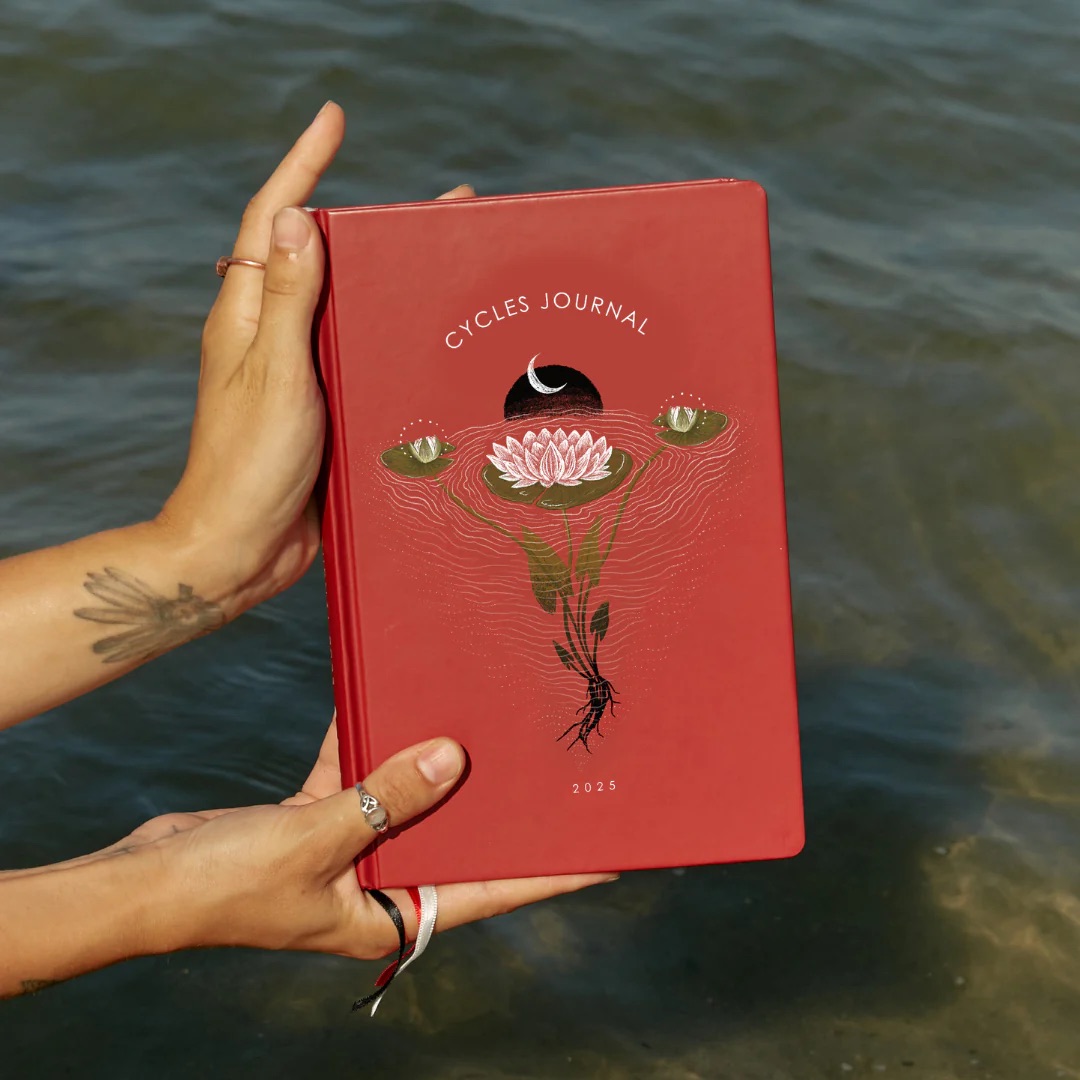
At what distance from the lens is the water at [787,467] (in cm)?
246

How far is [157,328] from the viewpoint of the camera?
3.97 meters

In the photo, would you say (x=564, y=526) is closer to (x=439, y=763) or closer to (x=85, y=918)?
(x=439, y=763)

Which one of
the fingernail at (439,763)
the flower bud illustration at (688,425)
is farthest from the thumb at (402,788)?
the flower bud illustration at (688,425)

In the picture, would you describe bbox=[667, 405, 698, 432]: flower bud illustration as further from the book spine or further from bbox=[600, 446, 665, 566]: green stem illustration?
the book spine

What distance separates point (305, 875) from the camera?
183 centimetres

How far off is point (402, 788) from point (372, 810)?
52mm

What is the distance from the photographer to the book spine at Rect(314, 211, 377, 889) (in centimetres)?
174

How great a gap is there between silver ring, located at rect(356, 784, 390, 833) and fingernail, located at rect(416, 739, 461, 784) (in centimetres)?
7

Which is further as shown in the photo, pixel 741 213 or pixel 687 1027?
pixel 687 1027

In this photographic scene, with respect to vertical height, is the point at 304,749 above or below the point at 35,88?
below

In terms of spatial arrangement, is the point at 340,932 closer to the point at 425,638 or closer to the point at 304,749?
the point at 425,638

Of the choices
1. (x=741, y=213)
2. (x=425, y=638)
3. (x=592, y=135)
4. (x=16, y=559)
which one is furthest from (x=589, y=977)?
(x=592, y=135)

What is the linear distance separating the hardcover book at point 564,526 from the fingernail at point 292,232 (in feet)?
0.12

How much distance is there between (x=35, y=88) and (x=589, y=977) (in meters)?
3.66
